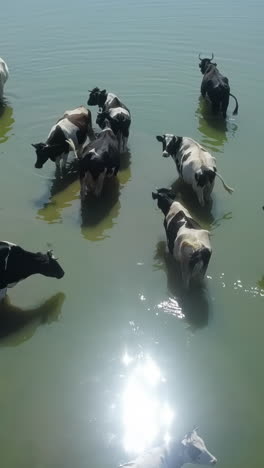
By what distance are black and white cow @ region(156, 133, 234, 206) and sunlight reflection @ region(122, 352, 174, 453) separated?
3243mm

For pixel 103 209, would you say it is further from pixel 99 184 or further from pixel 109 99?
pixel 109 99

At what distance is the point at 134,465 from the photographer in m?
4.41

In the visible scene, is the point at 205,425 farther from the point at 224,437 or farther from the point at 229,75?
the point at 229,75

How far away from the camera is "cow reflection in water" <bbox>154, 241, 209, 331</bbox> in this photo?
6.13 meters

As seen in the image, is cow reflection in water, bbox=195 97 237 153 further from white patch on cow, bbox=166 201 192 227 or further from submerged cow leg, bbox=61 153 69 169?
white patch on cow, bbox=166 201 192 227

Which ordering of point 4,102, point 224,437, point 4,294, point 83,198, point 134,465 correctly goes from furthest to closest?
point 4,102
point 83,198
point 4,294
point 224,437
point 134,465

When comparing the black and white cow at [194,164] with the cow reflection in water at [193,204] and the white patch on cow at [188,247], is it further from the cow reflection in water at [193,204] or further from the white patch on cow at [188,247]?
the white patch on cow at [188,247]

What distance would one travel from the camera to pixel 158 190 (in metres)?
7.73

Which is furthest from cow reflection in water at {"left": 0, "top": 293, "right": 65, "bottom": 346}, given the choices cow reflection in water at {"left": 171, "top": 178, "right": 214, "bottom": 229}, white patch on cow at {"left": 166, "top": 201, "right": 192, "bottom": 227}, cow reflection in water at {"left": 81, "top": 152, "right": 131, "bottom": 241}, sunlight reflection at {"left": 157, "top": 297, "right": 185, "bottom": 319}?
cow reflection in water at {"left": 171, "top": 178, "right": 214, "bottom": 229}

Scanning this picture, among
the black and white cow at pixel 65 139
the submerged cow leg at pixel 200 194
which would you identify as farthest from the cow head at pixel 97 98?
the submerged cow leg at pixel 200 194

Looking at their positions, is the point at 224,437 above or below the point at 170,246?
below

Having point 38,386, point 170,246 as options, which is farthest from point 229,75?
point 38,386

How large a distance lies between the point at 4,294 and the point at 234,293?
2789 millimetres

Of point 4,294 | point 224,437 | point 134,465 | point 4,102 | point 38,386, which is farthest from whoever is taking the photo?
point 4,102
